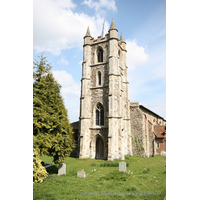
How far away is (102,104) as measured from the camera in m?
20.0

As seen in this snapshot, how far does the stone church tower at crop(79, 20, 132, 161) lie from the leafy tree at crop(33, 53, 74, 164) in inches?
360

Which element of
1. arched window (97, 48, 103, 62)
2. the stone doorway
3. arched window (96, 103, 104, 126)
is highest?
arched window (97, 48, 103, 62)

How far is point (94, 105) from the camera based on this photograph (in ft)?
67.1

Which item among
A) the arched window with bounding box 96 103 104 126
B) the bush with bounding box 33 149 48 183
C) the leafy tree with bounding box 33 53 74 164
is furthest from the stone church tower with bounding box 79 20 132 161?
the bush with bounding box 33 149 48 183

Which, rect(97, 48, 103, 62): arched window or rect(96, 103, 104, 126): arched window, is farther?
rect(97, 48, 103, 62): arched window

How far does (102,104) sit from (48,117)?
1275 cm

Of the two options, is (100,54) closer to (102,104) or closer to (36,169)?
(102,104)

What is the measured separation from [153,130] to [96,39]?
17860mm

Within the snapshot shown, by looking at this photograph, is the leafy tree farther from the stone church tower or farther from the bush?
the stone church tower

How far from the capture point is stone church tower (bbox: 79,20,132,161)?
1831 cm

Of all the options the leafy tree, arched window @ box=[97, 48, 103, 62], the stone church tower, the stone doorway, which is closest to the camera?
the leafy tree

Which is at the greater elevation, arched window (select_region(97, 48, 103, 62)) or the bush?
arched window (select_region(97, 48, 103, 62))

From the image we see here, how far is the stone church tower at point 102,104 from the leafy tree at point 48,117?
30.0 ft

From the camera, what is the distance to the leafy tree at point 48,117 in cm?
683
